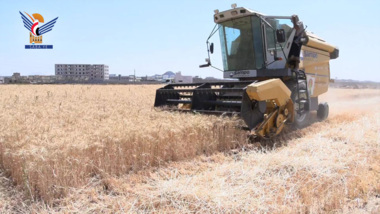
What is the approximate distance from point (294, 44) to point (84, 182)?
5.30 meters

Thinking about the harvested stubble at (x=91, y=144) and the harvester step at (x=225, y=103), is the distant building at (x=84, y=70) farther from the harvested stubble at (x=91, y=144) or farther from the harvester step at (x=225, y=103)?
the harvested stubble at (x=91, y=144)

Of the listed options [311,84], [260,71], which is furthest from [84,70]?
[260,71]

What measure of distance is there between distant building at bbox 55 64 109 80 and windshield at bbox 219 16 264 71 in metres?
70.9

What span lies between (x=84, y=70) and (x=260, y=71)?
7647 cm

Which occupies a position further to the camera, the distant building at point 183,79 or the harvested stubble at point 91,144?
the distant building at point 183,79

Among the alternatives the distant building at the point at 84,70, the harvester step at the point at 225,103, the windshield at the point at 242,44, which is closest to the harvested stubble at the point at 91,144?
the harvester step at the point at 225,103

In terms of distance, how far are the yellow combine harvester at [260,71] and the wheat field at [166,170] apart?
0.81 m

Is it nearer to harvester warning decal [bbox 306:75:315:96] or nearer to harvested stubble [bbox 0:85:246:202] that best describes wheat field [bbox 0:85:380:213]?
harvested stubble [bbox 0:85:246:202]

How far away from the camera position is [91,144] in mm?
3223

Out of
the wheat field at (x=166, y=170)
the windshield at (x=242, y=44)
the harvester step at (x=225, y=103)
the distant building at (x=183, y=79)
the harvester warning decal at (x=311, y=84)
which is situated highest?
the distant building at (x=183, y=79)

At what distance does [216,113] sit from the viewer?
5238 mm

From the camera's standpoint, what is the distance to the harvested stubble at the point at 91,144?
9.39 feet

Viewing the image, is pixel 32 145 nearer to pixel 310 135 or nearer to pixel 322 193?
pixel 322 193

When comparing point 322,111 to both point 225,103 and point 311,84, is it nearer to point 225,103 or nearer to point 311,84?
point 311,84
